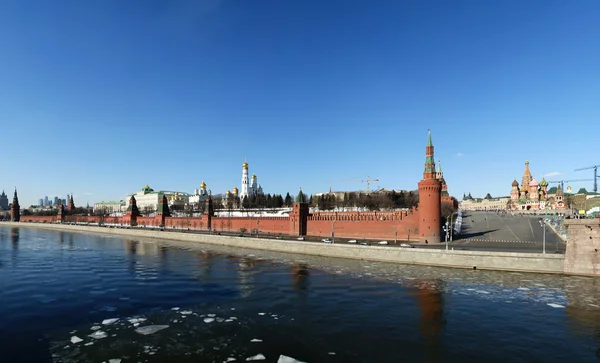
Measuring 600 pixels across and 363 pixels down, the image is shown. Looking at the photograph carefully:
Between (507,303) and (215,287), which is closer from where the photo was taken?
(507,303)

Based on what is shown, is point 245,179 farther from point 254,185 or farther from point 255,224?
point 255,224

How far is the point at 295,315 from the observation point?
17500 millimetres

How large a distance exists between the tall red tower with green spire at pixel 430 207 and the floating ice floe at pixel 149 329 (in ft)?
111

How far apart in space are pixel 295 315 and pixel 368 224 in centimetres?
3206

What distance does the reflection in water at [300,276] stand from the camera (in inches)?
950

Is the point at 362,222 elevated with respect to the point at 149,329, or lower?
elevated

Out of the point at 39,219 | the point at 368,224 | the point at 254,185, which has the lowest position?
the point at 39,219

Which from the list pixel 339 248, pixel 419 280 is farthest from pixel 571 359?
pixel 339 248

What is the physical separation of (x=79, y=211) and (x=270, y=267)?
141 metres

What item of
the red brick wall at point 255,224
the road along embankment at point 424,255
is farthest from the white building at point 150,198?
the road along embankment at point 424,255

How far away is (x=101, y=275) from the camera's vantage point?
28109 millimetres

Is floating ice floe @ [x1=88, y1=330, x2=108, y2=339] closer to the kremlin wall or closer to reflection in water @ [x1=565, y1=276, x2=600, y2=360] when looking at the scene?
reflection in water @ [x1=565, y1=276, x2=600, y2=360]

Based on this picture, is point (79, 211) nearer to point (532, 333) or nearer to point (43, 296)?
point (43, 296)

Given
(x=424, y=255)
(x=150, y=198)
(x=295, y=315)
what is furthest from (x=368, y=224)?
(x=150, y=198)
